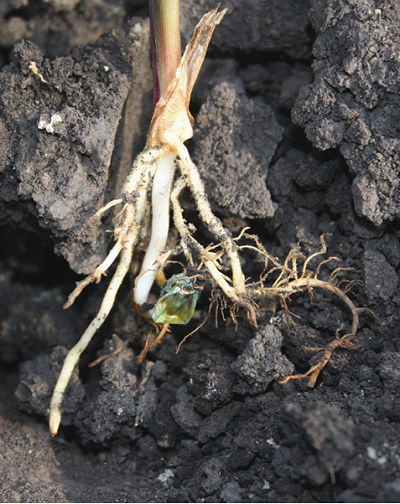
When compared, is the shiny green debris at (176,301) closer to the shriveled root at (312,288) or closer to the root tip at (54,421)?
the shriveled root at (312,288)

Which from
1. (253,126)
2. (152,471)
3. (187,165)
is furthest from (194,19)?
(152,471)

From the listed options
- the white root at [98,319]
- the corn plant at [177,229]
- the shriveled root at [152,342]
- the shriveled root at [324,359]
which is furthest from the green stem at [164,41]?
the shriveled root at [324,359]

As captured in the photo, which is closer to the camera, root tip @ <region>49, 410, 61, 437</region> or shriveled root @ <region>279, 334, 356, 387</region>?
shriveled root @ <region>279, 334, 356, 387</region>

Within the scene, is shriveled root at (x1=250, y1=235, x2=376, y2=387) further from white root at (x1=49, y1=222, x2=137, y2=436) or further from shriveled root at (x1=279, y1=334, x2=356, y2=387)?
white root at (x1=49, y1=222, x2=137, y2=436)

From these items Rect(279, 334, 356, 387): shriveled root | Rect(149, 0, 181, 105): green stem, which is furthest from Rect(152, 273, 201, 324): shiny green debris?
Rect(149, 0, 181, 105): green stem

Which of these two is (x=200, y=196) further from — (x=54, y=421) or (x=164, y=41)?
(x=54, y=421)

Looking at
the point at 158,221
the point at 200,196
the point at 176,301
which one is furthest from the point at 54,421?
the point at 200,196
